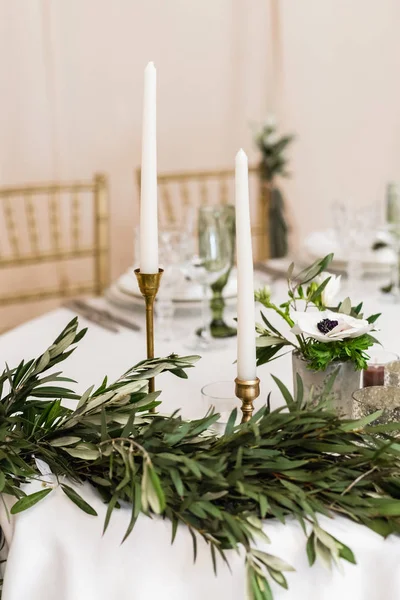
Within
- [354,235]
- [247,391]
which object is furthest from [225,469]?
[354,235]

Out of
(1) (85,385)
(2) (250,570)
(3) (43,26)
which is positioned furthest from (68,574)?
(3) (43,26)

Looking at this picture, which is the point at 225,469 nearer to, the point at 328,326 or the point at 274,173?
the point at 328,326

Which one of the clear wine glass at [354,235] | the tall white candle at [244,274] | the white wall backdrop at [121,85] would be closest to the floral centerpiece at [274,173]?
the white wall backdrop at [121,85]

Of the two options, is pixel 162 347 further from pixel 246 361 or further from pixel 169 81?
pixel 169 81

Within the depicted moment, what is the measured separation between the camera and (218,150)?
13.3 ft

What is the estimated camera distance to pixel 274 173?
3.49 meters

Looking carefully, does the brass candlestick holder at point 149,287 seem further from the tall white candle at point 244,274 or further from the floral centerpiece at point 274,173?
the floral centerpiece at point 274,173

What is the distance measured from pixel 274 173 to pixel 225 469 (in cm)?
279

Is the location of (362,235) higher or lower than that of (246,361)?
higher

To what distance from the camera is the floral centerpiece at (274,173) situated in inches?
136

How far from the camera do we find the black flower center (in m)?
1.00

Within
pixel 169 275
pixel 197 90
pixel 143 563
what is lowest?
pixel 143 563

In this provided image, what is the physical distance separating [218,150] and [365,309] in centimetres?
248

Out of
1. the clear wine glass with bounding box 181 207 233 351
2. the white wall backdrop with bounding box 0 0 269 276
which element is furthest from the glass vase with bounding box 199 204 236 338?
the white wall backdrop with bounding box 0 0 269 276
